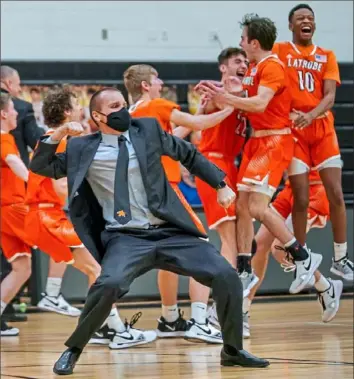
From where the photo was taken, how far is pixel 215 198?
298 inches

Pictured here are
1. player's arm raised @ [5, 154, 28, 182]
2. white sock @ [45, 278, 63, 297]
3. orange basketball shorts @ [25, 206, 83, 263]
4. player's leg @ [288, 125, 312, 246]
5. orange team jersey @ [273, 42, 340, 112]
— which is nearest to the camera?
orange team jersey @ [273, 42, 340, 112]

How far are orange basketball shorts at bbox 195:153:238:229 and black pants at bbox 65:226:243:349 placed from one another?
1.65 meters

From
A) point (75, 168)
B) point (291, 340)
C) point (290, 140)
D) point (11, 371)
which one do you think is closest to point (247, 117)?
Answer: point (290, 140)

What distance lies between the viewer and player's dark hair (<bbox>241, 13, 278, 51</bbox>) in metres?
7.06

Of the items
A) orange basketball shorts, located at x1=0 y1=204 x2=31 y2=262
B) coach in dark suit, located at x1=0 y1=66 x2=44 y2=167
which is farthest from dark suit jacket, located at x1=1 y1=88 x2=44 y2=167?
orange basketball shorts, located at x1=0 y1=204 x2=31 y2=262

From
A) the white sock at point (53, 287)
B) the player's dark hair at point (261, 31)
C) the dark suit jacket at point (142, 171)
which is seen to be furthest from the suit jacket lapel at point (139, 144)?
the white sock at point (53, 287)

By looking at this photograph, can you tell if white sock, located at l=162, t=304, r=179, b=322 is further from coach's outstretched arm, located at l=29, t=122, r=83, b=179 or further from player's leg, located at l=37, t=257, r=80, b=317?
coach's outstretched arm, located at l=29, t=122, r=83, b=179

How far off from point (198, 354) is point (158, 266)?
104 cm

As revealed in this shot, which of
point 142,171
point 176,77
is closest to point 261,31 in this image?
point 142,171

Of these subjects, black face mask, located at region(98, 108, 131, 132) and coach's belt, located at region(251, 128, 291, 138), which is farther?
coach's belt, located at region(251, 128, 291, 138)

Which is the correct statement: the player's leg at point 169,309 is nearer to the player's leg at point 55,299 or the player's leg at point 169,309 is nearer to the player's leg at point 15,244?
the player's leg at point 15,244

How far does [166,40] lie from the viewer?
12.4 meters

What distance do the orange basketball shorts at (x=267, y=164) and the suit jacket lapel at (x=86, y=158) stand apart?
1538mm

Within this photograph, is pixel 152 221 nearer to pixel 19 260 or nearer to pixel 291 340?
pixel 291 340
